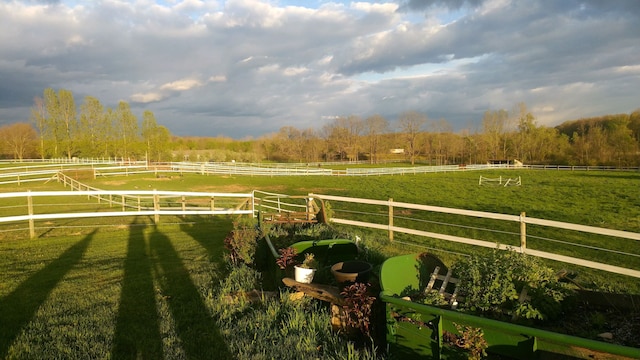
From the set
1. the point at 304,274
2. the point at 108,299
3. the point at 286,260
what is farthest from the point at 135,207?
the point at 304,274

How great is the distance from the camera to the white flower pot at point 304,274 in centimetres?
520

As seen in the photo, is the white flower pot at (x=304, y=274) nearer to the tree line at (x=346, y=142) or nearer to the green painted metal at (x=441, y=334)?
the green painted metal at (x=441, y=334)

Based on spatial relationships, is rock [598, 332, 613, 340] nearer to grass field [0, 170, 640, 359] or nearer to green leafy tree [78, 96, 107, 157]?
grass field [0, 170, 640, 359]

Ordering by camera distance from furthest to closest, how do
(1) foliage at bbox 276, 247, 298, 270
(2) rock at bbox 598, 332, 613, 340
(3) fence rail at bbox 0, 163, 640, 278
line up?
(3) fence rail at bbox 0, 163, 640, 278, (1) foliage at bbox 276, 247, 298, 270, (2) rock at bbox 598, 332, 613, 340

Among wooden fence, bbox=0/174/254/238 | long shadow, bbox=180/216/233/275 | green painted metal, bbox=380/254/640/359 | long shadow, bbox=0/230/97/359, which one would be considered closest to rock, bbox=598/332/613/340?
green painted metal, bbox=380/254/640/359

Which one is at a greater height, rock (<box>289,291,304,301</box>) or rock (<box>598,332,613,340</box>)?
rock (<box>598,332,613,340</box>)

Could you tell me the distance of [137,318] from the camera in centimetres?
520

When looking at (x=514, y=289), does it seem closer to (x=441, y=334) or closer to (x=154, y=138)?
(x=441, y=334)

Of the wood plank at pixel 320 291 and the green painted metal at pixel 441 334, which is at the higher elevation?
the green painted metal at pixel 441 334

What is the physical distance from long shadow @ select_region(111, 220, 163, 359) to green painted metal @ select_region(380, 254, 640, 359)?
2.55 metres

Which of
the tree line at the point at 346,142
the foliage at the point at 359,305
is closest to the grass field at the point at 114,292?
the foliage at the point at 359,305

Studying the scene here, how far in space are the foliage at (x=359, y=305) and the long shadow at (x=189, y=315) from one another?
138cm

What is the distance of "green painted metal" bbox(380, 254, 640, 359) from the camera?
9.06ft

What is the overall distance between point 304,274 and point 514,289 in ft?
8.26
